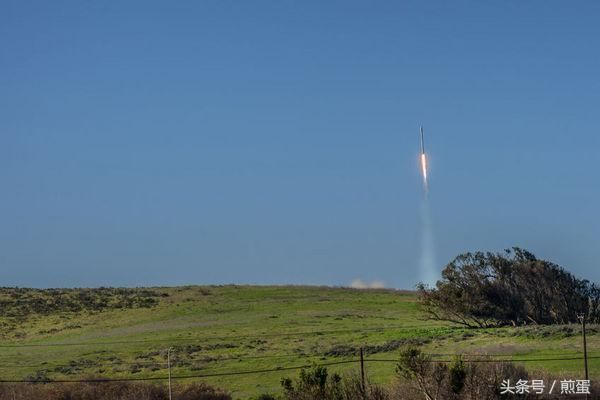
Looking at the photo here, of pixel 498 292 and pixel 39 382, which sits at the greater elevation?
pixel 498 292

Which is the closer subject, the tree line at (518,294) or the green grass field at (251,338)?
the green grass field at (251,338)

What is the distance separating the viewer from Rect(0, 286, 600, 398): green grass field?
197 feet

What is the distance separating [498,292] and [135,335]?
111 feet

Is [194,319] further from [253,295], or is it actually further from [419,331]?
[419,331]

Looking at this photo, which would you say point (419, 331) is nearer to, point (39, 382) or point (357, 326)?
point (357, 326)

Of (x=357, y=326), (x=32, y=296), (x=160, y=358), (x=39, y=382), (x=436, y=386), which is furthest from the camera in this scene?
(x=32, y=296)

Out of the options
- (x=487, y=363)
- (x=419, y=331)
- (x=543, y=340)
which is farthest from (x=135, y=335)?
(x=487, y=363)

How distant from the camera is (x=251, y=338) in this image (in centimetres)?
7994

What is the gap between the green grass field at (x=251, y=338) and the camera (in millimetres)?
60062

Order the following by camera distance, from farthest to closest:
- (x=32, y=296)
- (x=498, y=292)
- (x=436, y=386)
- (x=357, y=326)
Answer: (x=32, y=296), (x=357, y=326), (x=498, y=292), (x=436, y=386)

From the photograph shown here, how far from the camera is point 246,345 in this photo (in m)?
75.7

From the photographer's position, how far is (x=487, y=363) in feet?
148

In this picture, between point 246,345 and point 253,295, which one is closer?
point 246,345

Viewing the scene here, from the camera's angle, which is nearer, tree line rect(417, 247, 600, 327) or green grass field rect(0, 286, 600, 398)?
green grass field rect(0, 286, 600, 398)
